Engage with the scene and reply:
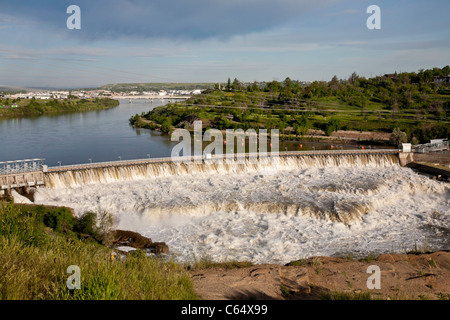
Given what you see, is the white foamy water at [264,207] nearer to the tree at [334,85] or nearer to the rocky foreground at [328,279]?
the rocky foreground at [328,279]

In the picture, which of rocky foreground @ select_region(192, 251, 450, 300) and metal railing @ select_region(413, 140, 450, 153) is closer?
rocky foreground @ select_region(192, 251, 450, 300)

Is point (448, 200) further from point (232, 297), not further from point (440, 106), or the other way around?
point (440, 106)

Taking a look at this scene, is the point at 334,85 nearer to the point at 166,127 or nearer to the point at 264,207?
the point at 166,127
